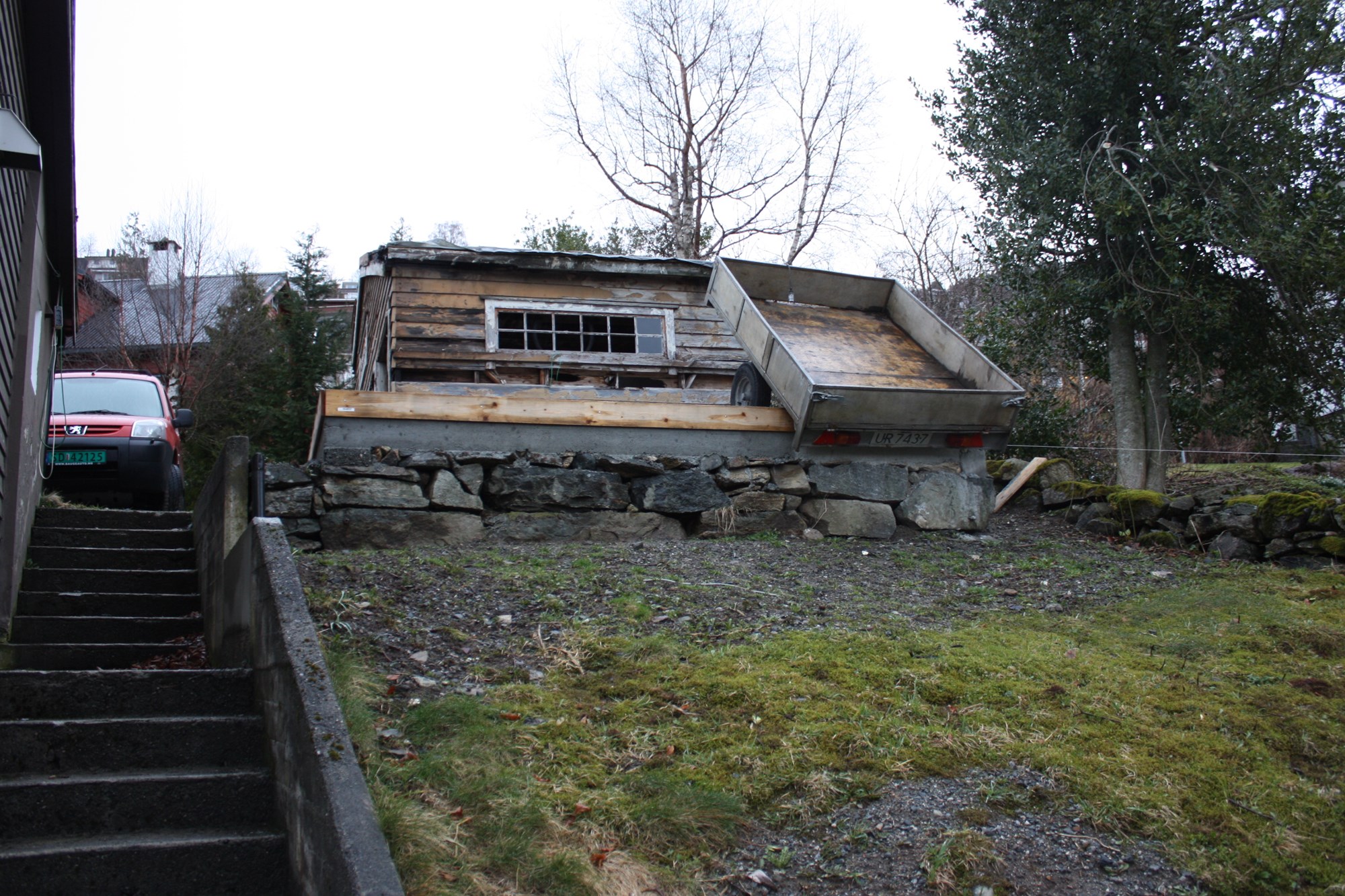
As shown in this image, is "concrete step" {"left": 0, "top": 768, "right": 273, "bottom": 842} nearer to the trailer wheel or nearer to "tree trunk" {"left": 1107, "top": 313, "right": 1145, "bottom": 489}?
the trailer wheel

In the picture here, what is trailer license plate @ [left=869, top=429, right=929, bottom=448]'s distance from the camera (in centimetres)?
922

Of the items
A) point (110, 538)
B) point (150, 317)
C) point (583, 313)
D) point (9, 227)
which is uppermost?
point (150, 317)

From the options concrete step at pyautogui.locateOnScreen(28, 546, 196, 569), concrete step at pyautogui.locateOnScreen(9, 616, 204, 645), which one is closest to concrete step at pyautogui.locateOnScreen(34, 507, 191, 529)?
concrete step at pyautogui.locateOnScreen(28, 546, 196, 569)

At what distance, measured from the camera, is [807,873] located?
134 inches

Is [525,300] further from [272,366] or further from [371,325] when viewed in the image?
[272,366]

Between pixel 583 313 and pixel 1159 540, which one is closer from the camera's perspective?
pixel 1159 540

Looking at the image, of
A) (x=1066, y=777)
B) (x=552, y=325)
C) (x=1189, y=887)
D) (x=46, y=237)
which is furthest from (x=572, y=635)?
(x=552, y=325)

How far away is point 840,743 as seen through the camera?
425 centimetres

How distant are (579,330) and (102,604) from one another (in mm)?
7401

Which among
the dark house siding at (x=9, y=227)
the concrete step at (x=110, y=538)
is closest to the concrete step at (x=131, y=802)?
the dark house siding at (x=9, y=227)

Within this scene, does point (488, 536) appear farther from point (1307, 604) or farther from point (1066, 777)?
point (1307, 604)

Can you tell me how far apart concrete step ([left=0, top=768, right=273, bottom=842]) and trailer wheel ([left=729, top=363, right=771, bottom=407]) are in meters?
6.57

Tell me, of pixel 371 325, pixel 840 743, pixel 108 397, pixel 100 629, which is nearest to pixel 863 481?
pixel 840 743

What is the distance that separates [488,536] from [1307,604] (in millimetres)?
6088
